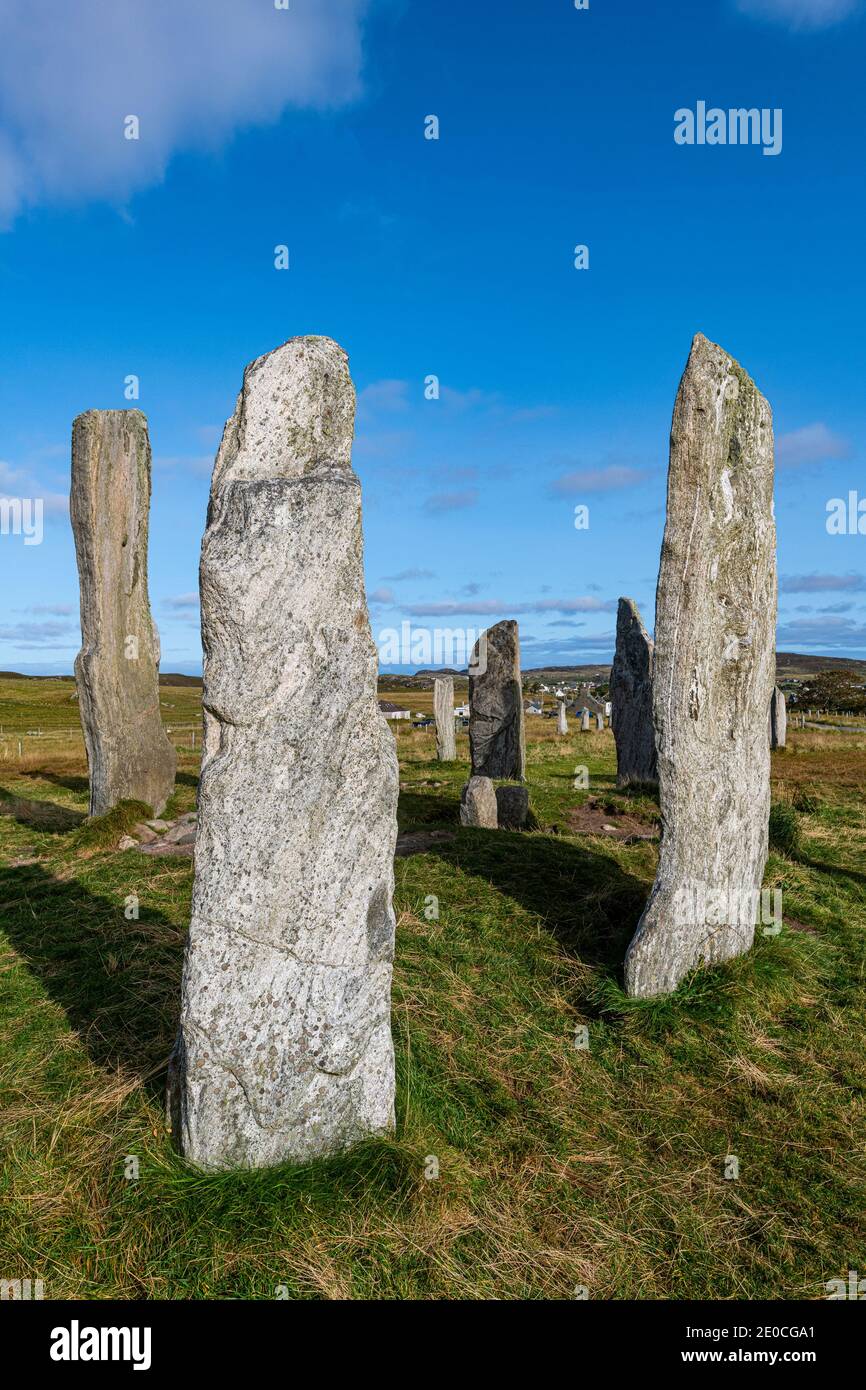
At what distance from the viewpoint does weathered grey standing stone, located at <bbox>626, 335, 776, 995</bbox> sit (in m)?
6.21

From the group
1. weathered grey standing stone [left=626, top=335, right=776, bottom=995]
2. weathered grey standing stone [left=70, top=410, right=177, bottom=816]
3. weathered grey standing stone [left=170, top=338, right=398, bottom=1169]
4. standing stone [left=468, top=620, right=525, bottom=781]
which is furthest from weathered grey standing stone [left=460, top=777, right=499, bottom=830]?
weathered grey standing stone [left=170, top=338, right=398, bottom=1169]

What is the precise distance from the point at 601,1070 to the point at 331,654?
128 inches

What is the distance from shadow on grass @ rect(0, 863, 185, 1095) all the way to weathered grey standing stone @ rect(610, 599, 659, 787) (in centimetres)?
973

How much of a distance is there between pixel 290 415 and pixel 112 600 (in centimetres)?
905

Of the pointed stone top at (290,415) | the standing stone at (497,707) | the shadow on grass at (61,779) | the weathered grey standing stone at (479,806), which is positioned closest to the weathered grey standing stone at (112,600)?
the weathered grey standing stone at (479,806)

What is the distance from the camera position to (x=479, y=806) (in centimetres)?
1116

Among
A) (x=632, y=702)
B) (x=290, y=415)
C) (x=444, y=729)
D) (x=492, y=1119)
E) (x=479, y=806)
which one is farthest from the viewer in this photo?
(x=444, y=729)

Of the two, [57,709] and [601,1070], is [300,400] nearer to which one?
[601,1070]

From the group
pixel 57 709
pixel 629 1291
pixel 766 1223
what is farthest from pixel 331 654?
pixel 57 709

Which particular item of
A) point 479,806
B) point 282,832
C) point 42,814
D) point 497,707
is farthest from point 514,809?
point 282,832

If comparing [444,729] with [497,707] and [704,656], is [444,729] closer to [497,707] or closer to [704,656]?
[497,707]

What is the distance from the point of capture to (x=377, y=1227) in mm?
3781
